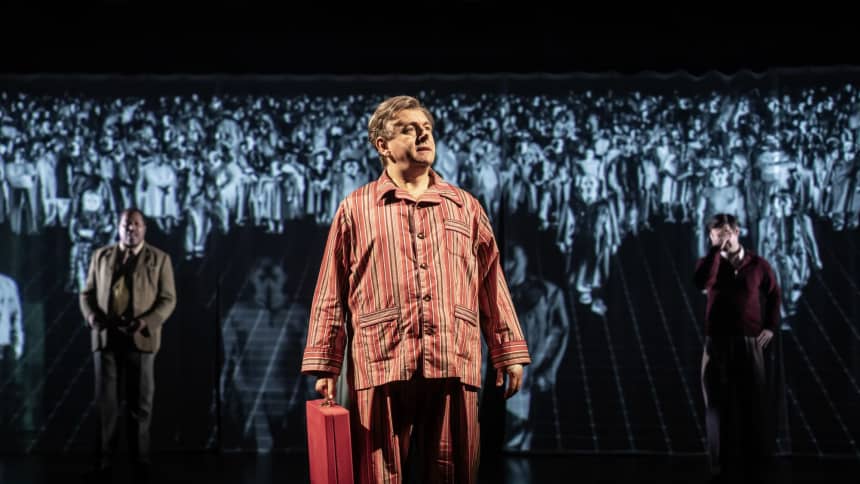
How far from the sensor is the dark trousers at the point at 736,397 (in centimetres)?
418

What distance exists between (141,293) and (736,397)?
3185 millimetres

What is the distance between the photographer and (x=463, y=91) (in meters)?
5.04

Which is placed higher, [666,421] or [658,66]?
[658,66]

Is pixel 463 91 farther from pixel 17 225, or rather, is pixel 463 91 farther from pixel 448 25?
pixel 17 225

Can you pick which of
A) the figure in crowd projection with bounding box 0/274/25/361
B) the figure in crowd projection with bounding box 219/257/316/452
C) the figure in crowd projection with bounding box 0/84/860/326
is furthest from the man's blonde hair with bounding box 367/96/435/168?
the figure in crowd projection with bounding box 0/274/25/361

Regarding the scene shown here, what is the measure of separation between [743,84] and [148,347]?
3.79 metres

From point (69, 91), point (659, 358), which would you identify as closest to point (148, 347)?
point (69, 91)

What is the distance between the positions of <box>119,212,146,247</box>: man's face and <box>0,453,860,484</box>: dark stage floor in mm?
1235

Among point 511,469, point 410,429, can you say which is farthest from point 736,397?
point 410,429

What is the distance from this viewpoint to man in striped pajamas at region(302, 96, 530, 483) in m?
2.09

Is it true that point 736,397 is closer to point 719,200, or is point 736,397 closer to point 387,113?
point 719,200

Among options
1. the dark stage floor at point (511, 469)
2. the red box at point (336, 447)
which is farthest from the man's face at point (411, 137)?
the dark stage floor at point (511, 469)

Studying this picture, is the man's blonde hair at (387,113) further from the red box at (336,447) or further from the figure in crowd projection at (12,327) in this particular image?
the figure in crowd projection at (12,327)

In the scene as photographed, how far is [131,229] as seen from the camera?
436 cm
